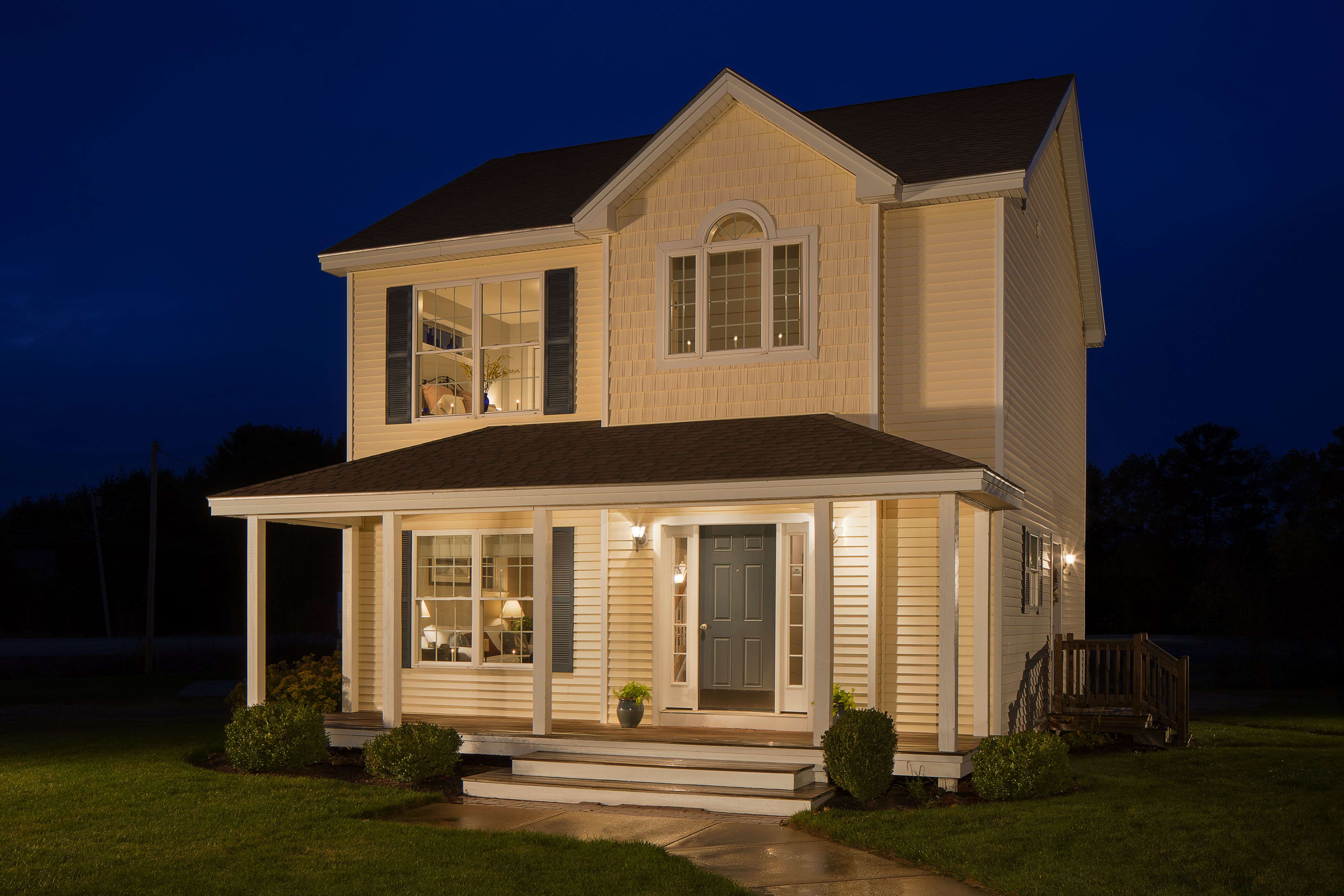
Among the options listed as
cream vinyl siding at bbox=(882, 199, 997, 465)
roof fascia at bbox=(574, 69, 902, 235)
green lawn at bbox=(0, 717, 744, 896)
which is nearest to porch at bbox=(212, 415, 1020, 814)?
cream vinyl siding at bbox=(882, 199, 997, 465)

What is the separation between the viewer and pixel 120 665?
93.8 feet

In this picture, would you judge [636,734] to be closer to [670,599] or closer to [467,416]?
[670,599]

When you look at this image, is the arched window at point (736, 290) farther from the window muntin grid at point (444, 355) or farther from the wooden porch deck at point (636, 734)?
the wooden porch deck at point (636, 734)

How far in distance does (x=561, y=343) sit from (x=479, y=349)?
1.12m

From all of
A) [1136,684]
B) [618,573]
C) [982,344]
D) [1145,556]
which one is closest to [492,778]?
[618,573]

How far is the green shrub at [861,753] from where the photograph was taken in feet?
31.3

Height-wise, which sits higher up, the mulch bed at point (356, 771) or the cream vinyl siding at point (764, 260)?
the cream vinyl siding at point (764, 260)

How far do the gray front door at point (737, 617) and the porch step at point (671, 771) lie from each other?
1.57 metres

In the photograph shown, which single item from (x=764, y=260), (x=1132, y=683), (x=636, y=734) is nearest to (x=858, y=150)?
(x=764, y=260)

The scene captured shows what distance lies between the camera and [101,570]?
41.1 meters

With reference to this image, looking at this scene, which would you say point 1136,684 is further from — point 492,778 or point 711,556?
point 492,778

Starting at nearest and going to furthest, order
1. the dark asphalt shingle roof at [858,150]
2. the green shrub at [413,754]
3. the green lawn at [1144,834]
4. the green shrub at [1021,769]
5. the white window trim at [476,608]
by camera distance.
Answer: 1. the green lawn at [1144,834]
2. the green shrub at [1021,769]
3. the green shrub at [413,754]
4. the dark asphalt shingle roof at [858,150]
5. the white window trim at [476,608]

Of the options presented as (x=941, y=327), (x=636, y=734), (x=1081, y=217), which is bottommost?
(x=636, y=734)

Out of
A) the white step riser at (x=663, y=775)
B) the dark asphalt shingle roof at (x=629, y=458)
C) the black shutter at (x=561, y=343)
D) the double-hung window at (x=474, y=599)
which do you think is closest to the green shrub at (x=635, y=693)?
the double-hung window at (x=474, y=599)
